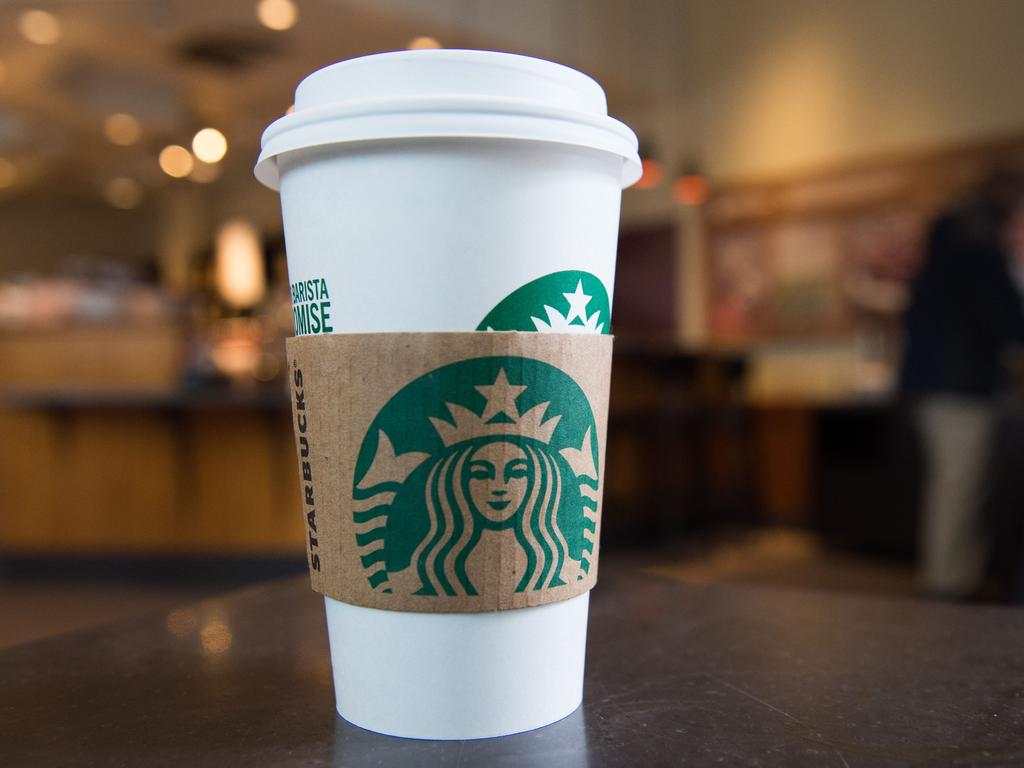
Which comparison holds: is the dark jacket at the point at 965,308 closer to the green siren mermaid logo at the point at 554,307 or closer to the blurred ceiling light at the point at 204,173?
the green siren mermaid logo at the point at 554,307

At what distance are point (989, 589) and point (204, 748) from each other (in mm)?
3702

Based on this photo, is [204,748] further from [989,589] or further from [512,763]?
[989,589]

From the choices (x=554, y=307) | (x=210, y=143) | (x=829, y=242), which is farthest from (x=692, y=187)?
(x=554, y=307)

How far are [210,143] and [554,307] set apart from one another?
20.7 ft

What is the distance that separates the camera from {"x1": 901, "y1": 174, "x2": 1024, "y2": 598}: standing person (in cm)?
315

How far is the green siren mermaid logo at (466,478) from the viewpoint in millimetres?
486

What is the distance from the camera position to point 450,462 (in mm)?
488

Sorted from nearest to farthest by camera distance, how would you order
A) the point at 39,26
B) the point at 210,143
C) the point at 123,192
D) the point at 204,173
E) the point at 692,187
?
the point at 39,26, the point at 692,187, the point at 210,143, the point at 204,173, the point at 123,192

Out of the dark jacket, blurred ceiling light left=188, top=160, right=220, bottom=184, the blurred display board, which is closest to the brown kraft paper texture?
the dark jacket

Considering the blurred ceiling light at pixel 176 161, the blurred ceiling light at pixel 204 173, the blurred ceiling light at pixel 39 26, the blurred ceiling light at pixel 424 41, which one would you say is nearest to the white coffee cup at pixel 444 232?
the blurred ceiling light at pixel 424 41

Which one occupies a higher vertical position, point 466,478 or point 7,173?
point 7,173

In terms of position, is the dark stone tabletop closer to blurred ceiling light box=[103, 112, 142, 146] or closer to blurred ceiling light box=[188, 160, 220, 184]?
blurred ceiling light box=[103, 112, 142, 146]

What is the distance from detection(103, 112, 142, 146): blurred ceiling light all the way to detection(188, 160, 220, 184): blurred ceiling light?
0.76 meters

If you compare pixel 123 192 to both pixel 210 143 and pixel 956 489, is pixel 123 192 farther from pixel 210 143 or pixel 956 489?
pixel 956 489
